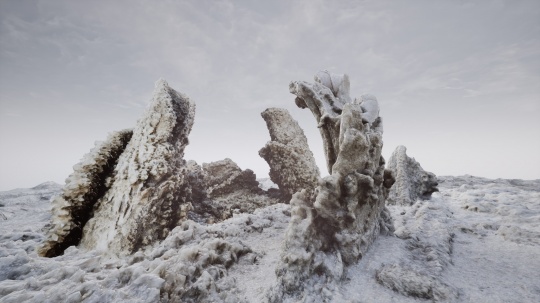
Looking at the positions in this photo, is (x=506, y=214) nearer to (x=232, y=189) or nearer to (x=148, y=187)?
(x=232, y=189)

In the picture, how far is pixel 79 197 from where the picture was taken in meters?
4.66

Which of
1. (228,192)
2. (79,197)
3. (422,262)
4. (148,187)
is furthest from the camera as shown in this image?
(228,192)

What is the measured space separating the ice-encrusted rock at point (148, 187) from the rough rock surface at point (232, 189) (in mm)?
1917

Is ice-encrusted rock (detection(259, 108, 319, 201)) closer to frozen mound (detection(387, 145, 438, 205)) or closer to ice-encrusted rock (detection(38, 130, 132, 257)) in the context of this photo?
frozen mound (detection(387, 145, 438, 205))

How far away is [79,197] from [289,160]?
5656 mm

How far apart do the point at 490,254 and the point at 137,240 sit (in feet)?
19.3

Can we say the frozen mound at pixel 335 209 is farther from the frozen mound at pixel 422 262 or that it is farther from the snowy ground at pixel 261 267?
the frozen mound at pixel 422 262

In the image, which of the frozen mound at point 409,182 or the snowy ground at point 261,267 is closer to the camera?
the snowy ground at point 261,267

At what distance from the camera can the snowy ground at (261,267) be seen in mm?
2771

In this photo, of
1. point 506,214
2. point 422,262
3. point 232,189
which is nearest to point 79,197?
point 232,189

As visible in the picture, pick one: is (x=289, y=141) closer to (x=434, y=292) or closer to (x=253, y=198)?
(x=253, y=198)

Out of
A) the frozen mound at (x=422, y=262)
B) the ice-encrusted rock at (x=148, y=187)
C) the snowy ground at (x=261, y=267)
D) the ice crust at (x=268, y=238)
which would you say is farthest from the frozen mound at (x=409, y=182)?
the ice-encrusted rock at (x=148, y=187)

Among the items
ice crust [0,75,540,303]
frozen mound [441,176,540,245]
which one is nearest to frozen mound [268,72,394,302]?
ice crust [0,75,540,303]

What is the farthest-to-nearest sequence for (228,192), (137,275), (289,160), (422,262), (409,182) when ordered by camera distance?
(409,182), (228,192), (289,160), (422,262), (137,275)
